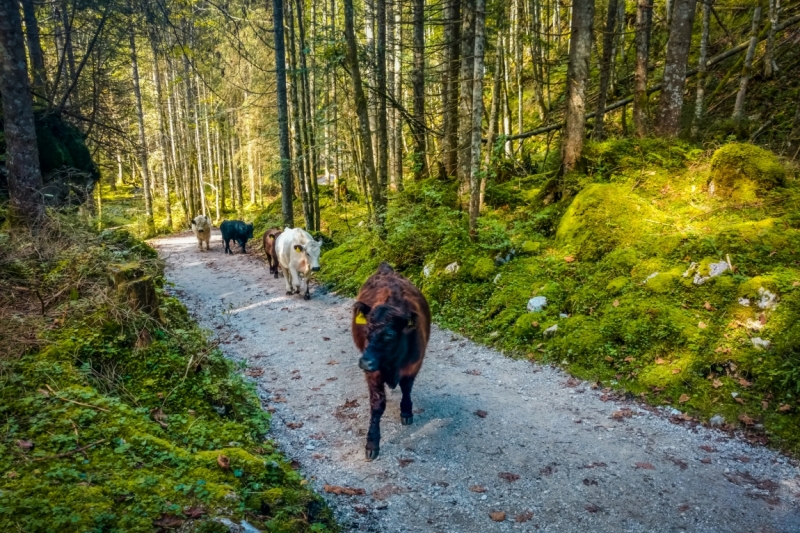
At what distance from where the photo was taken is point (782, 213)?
7223 mm

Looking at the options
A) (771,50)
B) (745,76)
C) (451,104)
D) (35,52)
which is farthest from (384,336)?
(771,50)

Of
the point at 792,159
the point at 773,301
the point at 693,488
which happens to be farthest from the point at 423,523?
the point at 792,159

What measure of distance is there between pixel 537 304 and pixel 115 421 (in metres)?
6.45

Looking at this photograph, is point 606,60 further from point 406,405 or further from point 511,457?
point 511,457

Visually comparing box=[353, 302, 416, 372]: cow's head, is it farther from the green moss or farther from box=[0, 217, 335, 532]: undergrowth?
the green moss

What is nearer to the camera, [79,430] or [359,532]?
[79,430]

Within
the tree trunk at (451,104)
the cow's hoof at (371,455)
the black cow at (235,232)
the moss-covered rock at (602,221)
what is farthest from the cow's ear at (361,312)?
the black cow at (235,232)

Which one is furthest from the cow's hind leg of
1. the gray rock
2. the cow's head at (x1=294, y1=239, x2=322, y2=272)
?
the cow's head at (x1=294, y1=239, x2=322, y2=272)

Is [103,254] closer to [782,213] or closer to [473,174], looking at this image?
[473,174]

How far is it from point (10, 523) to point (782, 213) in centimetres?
999

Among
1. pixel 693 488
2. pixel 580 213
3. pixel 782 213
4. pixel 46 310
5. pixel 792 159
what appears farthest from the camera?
pixel 580 213

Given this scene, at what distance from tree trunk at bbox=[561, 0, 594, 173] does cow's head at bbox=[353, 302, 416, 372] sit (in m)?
A: 7.64

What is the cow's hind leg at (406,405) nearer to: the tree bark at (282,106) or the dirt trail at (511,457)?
the dirt trail at (511,457)

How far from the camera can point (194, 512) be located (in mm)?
2789
